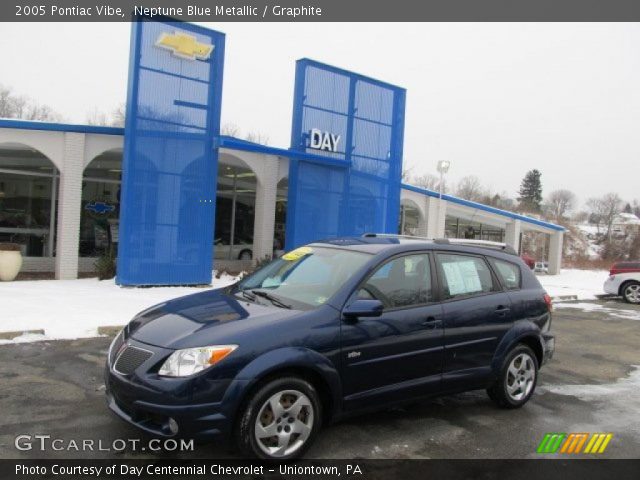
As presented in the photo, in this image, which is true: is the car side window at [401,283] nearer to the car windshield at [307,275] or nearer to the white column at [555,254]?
the car windshield at [307,275]

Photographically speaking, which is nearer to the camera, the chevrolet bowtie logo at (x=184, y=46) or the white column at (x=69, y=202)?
the chevrolet bowtie logo at (x=184, y=46)

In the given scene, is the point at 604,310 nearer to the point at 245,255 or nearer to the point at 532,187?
the point at 245,255

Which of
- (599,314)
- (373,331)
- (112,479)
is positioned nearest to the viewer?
(112,479)

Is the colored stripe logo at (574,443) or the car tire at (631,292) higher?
the car tire at (631,292)

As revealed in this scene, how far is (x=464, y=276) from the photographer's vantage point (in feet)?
17.2

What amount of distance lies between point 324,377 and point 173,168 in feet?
33.2

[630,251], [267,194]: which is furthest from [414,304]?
[630,251]

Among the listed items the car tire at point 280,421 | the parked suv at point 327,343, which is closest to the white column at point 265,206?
the parked suv at point 327,343

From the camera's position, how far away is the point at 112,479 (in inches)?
144

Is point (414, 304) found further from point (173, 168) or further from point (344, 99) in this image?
point (344, 99)

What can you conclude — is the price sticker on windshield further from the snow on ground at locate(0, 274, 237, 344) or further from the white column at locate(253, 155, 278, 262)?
the white column at locate(253, 155, 278, 262)

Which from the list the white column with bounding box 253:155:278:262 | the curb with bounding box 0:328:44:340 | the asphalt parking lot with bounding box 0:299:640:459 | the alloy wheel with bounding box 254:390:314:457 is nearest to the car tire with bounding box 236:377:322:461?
the alloy wheel with bounding box 254:390:314:457

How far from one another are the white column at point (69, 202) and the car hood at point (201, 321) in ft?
31.6

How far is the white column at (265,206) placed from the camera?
1691cm
